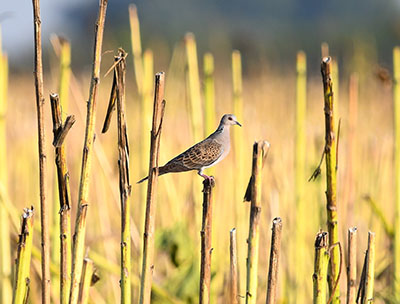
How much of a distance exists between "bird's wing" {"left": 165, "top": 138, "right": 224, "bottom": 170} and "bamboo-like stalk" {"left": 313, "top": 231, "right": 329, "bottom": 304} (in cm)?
28

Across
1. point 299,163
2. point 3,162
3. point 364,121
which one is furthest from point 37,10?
point 364,121

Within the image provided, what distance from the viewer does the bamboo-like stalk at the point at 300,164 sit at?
223cm

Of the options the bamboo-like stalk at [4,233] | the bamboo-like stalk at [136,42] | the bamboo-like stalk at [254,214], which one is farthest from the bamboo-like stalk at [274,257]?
the bamboo-like stalk at [136,42]

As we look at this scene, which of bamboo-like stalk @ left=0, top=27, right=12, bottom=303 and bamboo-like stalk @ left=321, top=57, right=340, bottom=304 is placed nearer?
bamboo-like stalk @ left=321, top=57, right=340, bottom=304

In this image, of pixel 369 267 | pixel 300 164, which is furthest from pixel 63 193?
pixel 300 164

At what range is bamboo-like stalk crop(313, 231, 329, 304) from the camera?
1.28 metres

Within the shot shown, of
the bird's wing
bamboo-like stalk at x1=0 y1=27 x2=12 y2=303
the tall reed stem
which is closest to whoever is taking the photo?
the tall reed stem

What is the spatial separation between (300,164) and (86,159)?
1.19 m

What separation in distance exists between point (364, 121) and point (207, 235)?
3363 mm

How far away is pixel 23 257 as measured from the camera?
1.27 m

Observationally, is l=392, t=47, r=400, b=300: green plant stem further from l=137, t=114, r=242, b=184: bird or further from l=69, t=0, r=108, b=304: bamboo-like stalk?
l=69, t=0, r=108, b=304: bamboo-like stalk

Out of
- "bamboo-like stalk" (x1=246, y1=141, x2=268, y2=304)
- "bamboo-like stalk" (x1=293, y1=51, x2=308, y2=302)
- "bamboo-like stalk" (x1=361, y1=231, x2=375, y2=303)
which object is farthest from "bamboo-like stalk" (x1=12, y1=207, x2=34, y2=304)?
"bamboo-like stalk" (x1=293, y1=51, x2=308, y2=302)

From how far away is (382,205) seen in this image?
316 cm

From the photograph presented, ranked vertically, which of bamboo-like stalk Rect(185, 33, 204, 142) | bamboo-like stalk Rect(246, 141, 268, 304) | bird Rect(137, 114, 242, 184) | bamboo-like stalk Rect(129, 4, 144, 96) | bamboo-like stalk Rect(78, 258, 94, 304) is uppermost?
bamboo-like stalk Rect(129, 4, 144, 96)
